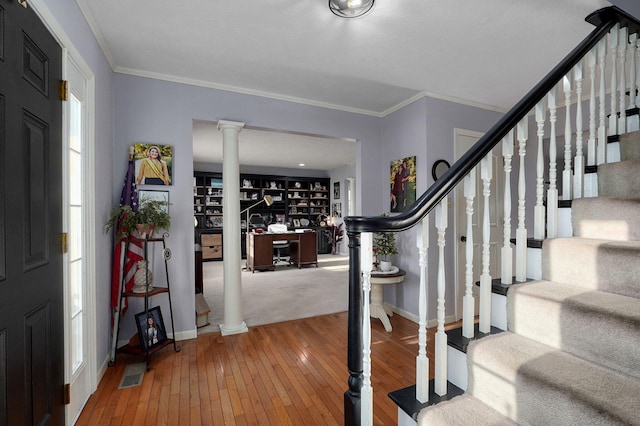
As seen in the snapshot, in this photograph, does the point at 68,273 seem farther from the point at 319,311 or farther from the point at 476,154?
the point at 319,311

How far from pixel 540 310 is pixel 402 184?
97.0 inches

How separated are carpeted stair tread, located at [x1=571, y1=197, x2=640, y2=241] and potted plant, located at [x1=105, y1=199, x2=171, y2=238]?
9.19ft

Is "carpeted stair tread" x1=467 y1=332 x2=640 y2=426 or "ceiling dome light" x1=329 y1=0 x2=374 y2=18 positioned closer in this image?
"carpeted stair tread" x1=467 y1=332 x2=640 y2=426

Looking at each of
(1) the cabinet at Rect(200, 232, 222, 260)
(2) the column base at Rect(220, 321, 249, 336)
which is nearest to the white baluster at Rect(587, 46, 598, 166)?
(2) the column base at Rect(220, 321, 249, 336)

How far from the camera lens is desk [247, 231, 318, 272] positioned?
6.48 metres

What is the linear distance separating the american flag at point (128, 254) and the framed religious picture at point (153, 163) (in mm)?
96

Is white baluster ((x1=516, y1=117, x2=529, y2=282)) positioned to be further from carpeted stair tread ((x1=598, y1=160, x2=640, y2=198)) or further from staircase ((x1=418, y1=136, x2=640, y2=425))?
carpeted stair tread ((x1=598, y1=160, x2=640, y2=198))

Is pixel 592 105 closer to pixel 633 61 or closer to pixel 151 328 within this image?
pixel 633 61

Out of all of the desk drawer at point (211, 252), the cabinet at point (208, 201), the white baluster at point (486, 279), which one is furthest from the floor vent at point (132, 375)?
the cabinet at point (208, 201)

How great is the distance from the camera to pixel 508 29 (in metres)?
2.22

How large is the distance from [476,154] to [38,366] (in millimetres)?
2161

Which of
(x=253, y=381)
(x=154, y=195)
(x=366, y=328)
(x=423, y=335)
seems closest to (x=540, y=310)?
(x=423, y=335)

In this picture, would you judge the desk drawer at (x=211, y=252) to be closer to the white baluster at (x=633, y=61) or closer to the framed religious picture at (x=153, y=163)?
the framed religious picture at (x=153, y=163)

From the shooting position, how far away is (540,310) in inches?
51.4
